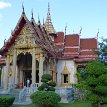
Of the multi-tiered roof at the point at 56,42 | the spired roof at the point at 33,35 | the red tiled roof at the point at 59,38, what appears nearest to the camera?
the spired roof at the point at 33,35

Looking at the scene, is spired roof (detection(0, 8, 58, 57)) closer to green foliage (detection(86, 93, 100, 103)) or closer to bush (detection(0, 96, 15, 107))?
bush (detection(0, 96, 15, 107))

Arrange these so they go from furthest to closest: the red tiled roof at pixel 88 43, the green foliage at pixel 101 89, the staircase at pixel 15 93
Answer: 1. the red tiled roof at pixel 88 43
2. the staircase at pixel 15 93
3. the green foliage at pixel 101 89

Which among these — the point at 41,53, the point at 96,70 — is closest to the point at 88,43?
the point at 41,53

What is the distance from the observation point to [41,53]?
1002 inches

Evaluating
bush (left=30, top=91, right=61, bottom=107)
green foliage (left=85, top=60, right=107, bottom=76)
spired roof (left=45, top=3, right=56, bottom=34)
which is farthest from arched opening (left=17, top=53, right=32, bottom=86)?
green foliage (left=85, top=60, right=107, bottom=76)

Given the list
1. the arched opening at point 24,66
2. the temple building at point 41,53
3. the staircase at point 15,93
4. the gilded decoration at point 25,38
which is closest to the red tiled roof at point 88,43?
the temple building at point 41,53

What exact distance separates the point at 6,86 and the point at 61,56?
6122 mm

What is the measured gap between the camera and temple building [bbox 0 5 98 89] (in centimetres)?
2581

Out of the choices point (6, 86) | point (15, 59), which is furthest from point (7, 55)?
point (6, 86)

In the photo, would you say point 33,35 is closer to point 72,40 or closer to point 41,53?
point 41,53

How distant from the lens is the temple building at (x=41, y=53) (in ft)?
84.7

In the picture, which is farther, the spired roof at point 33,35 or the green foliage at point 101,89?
the spired roof at point 33,35

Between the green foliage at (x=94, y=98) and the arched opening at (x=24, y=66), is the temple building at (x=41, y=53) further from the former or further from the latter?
the green foliage at (x=94, y=98)

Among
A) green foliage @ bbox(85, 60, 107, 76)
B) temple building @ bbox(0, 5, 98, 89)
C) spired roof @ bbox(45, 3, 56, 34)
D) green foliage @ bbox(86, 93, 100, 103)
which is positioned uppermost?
spired roof @ bbox(45, 3, 56, 34)
